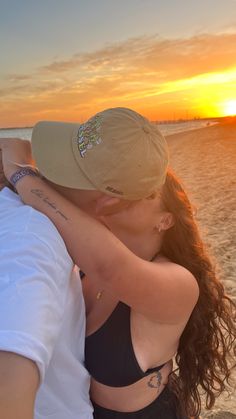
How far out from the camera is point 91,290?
5.83ft

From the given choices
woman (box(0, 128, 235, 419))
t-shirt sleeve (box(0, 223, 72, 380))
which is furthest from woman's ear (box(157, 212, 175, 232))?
t-shirt sleeve (box(0, 223, 72, 380))

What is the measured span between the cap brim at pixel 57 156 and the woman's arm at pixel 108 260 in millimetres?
55

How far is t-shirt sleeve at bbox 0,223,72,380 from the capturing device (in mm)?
885

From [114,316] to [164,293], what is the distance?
274 mm

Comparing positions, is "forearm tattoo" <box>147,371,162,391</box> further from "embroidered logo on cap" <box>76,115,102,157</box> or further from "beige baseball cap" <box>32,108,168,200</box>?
"embroidered logo on cap" <box>76,115,102,157</box>

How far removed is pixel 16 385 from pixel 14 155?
3.23 ft

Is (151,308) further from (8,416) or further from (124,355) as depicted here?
(8,416)

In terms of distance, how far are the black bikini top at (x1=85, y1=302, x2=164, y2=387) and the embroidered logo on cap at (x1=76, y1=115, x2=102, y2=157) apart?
55cm

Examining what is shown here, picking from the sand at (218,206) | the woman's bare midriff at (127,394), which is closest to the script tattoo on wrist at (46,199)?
the woman's bare midriff at (127,394)

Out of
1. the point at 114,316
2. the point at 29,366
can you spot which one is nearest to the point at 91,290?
the point at 114,316

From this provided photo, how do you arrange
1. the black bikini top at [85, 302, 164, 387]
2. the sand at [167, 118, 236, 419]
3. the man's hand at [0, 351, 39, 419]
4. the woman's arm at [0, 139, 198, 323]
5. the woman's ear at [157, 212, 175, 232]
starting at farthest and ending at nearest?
the sand at [167, 118, 236, 419] < the woman's ear at [157, 212, 175, 232] < the black bikini top at [85, 302, 164, 387] < the woman's arm at [0, 139, 198, 323] < the man's hand at [0, 351, 39, 419]

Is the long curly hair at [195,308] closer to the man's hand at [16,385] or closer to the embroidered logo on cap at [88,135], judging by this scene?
the embroidered logo on cap at [88,135]

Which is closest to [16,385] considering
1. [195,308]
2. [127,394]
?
[127,394]

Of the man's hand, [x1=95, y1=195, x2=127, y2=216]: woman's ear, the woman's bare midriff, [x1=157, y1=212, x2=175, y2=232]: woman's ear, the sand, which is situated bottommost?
the sand
